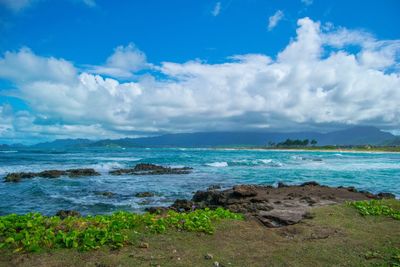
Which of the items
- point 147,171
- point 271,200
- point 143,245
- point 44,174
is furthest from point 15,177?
point 143,245

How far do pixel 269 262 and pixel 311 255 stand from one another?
1128 mm

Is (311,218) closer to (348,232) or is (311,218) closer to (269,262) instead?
(348,232)

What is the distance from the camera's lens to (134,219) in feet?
28.3

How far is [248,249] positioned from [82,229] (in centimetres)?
393

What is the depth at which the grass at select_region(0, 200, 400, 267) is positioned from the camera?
6.65 metres

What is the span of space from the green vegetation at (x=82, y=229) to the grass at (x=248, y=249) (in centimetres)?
16

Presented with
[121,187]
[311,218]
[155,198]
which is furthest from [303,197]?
[121,187]

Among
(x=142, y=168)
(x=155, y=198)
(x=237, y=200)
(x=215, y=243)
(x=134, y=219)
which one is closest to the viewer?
(x=215, y=243)

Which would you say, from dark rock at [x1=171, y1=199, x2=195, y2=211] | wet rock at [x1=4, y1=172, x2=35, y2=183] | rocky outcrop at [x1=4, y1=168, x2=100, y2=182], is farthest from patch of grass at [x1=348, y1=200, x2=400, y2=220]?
rocky outcrop at [x1=4, y1=168, x2=100, y2=182]

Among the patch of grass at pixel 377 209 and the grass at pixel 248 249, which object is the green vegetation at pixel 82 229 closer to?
the grass at pixel 248 249

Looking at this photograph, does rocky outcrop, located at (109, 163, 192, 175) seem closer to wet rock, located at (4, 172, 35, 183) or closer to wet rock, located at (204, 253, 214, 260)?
wet rock, located at (4, 172, 35, 183)

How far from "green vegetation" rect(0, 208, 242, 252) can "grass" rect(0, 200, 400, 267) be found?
155mm

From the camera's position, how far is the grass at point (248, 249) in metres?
6.65

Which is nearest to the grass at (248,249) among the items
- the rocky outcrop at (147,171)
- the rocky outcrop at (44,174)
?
the rocky outcrop at (44,174)
